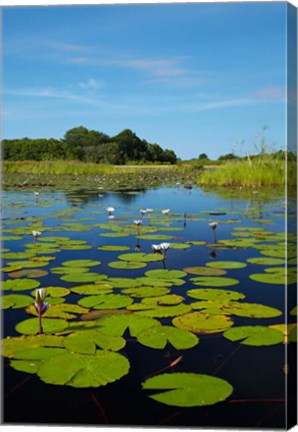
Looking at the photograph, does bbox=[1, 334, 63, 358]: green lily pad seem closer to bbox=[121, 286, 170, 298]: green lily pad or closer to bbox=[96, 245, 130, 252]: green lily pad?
bbox=[121, 286, 170, 298]: green lily pad

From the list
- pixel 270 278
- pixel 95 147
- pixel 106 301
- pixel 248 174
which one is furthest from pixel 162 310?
pixel 248 174

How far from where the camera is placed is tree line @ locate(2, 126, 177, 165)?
2393mm

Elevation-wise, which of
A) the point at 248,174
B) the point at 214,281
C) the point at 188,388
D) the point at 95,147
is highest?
the point at 95,147

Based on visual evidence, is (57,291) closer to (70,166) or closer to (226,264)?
(226,264)

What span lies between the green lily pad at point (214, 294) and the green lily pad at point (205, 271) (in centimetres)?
29

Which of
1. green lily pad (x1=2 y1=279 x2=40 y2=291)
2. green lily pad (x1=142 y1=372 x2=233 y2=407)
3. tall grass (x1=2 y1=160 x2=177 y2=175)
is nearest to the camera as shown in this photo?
green lily pad (x1=142 y1=372 x2=233 y2=407)

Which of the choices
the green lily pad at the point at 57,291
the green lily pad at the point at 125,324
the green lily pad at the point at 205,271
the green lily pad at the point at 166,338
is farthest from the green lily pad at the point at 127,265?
the green lily pad at the point at 166,338

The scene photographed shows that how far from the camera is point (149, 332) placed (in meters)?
1.60

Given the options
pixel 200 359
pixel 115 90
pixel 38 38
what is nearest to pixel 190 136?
pixel 115 90

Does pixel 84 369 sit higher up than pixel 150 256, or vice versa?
pixel 150 256

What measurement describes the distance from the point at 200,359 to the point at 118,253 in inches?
56.8

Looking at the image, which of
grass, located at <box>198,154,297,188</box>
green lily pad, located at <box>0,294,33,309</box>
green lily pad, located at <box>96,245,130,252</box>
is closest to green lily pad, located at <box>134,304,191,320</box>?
green lily pad, located at <box>0,294,33,309</box>

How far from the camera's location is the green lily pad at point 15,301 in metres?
1.88

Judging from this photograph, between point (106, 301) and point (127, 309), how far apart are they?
13cm
